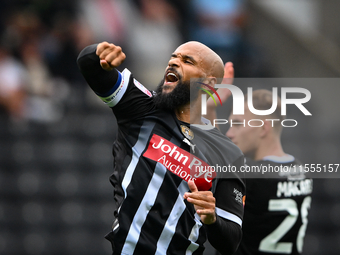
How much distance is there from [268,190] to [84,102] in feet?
13.4

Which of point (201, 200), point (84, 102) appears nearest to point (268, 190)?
point (201, 200)

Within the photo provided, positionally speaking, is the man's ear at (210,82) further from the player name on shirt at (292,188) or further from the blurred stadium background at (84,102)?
the blurred stadium background at (84,102)

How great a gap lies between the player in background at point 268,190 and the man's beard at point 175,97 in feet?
2.67

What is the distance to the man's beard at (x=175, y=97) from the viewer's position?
9.11 feet

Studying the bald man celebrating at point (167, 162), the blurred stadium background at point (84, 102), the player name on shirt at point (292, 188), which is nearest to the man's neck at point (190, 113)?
the bald man celebrating at point (167, 162)

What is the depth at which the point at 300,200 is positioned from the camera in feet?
13.2

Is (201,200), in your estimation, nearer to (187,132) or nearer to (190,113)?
(187,132)

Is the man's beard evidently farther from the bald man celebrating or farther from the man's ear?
the man's ear

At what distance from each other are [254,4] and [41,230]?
6594 mm

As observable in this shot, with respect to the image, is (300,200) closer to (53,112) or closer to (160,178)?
(160,178)

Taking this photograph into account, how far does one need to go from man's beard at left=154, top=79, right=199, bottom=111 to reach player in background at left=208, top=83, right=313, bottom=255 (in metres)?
0.81

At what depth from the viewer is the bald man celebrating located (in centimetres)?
261

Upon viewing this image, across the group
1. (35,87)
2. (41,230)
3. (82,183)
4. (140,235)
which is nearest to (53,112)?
(35,87)

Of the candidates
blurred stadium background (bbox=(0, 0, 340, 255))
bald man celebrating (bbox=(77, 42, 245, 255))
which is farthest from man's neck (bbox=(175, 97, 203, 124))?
blurred stadium background (bbox=(0, 0, 340, 255))
